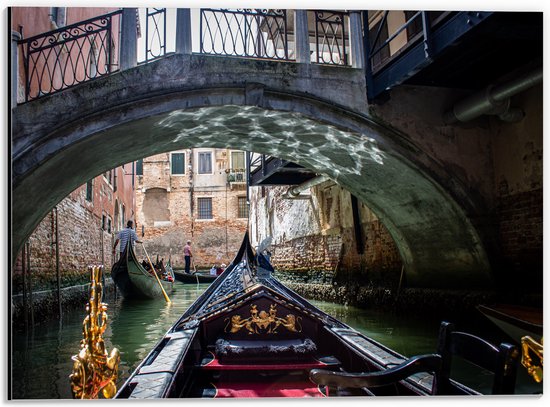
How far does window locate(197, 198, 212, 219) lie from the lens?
524 inches

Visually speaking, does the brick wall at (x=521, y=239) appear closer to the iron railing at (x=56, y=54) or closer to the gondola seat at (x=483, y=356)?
the gondola seat at (x=483, y=356)

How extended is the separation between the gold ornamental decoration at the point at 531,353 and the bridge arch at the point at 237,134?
62.4 inches

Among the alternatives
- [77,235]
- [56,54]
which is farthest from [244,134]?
[77,235]

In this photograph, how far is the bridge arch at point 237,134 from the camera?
2613mm

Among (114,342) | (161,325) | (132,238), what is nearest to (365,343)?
(114,342)

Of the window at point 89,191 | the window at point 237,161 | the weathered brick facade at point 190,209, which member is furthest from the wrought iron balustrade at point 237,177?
the window at point 89,191

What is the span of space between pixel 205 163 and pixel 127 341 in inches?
415

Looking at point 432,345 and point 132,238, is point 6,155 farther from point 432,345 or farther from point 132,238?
point 132,238

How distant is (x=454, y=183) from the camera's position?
3.15m

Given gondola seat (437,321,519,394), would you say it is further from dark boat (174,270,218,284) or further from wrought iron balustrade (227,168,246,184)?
wrought iron balustrade (227,168,246,184)

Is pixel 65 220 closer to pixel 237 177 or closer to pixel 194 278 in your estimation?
Answer: pixel 194 278

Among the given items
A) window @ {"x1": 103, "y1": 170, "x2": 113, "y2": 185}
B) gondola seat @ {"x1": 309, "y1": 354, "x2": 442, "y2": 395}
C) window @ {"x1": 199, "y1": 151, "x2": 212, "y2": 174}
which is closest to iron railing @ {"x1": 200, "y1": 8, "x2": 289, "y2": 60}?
gondola seat @ {"x1": 309, "y1": 354, "x2": 442, "y2": 395}

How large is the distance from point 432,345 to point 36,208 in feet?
8.43

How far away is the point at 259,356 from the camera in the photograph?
1.70 meters
